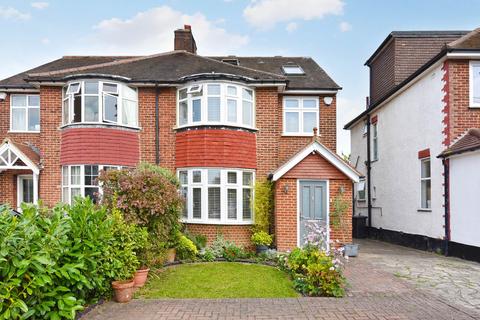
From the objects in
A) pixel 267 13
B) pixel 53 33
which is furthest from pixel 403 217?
pixel 53 33

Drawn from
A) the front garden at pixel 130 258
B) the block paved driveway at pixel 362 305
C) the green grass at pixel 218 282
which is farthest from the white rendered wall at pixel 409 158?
the green grass at pixel 218 282

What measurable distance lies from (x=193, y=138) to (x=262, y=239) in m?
4.15

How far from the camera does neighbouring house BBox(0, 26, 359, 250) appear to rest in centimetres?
1169

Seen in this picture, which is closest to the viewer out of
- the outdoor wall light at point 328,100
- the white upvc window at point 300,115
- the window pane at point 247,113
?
the window pane at point 247,113

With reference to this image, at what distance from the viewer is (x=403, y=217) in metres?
14.5

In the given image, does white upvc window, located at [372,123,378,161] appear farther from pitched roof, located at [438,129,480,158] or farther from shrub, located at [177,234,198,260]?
shrub, located at [177,234,198,260]

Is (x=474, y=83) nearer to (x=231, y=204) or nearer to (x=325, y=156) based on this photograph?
(x=325, y=156)

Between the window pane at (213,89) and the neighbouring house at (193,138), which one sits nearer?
the neighbouring house at (193,138)

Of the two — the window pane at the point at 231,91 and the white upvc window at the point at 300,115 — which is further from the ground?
the window pane at the point at 231,91

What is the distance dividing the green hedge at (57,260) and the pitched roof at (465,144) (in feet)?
30.8

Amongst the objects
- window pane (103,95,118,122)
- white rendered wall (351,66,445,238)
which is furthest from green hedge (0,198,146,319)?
white rendered wall (351,66,445,238)

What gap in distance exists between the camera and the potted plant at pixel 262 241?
455 inches

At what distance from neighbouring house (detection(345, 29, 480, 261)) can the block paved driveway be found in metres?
2.80

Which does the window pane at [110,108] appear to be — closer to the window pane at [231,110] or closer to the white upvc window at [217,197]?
the white upvc window at [217,197]
